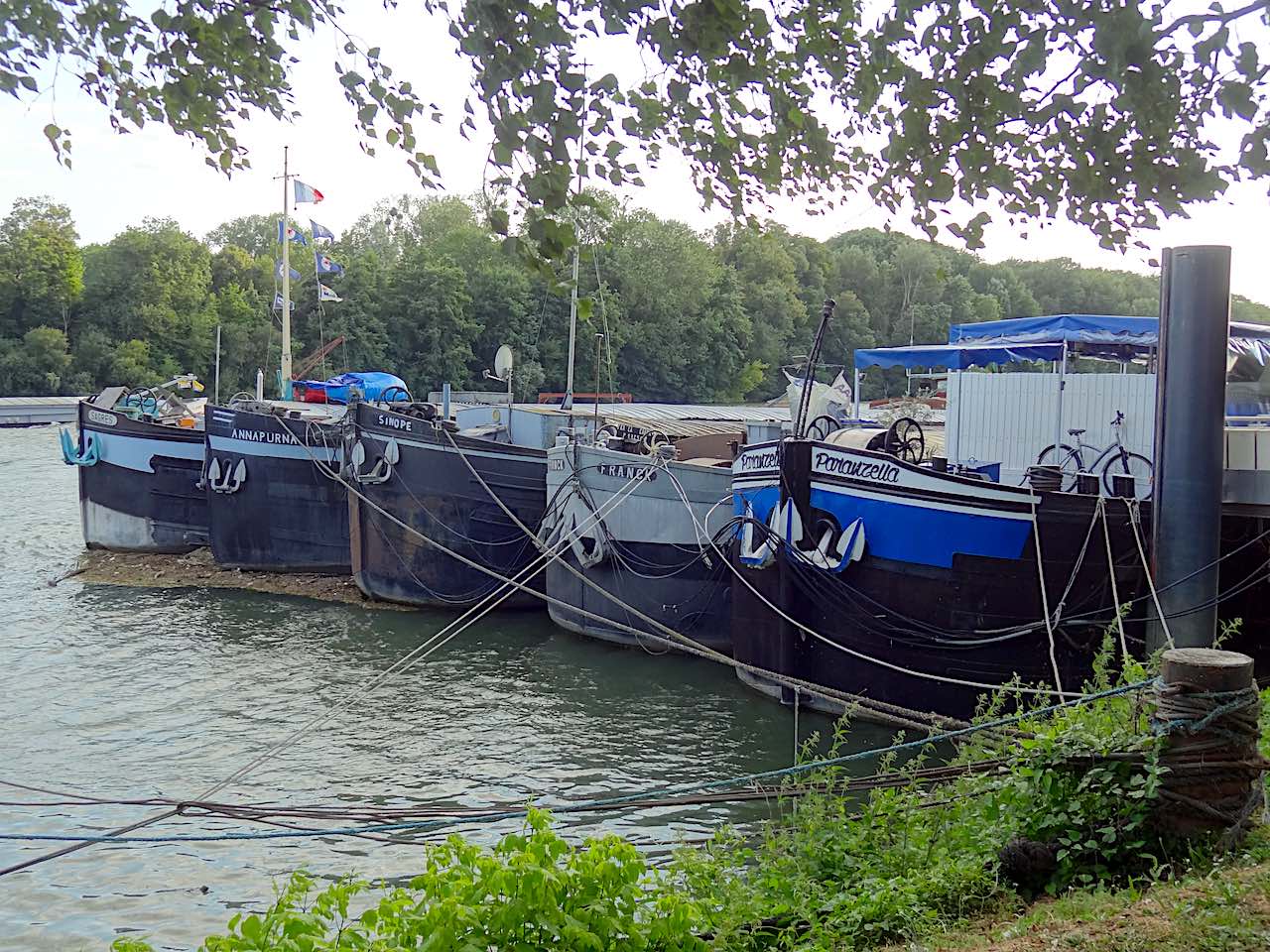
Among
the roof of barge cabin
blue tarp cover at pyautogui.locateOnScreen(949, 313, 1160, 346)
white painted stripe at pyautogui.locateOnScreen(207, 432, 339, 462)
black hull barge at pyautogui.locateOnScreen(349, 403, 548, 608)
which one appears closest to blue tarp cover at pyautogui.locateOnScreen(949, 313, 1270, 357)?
blue tarp cover at pyautogui.locateOnScreen(949, 313, 1160, 346)

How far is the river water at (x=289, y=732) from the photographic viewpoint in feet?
26.7

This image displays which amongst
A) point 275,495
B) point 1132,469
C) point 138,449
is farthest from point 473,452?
point 1132,469

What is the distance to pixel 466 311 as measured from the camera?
6031cm

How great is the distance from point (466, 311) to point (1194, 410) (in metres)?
55.2

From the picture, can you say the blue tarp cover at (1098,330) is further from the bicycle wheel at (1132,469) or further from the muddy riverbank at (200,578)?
the muddy riverbank at (200,578)

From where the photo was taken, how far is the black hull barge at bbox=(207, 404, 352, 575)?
66.0 ft

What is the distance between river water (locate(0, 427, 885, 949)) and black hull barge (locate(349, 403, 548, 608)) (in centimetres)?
67

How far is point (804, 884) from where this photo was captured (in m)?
5.27

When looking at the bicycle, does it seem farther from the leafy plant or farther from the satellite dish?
the satellite dish

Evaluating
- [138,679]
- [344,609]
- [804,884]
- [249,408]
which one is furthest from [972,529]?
[249,408]

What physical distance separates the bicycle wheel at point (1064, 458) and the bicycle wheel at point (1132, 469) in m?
0.27

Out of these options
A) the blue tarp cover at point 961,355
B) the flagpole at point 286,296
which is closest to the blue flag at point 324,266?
the flagpole at point 286,296

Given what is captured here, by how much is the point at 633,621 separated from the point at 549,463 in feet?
8.46

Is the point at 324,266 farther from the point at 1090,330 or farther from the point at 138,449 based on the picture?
the point at 1090,330
